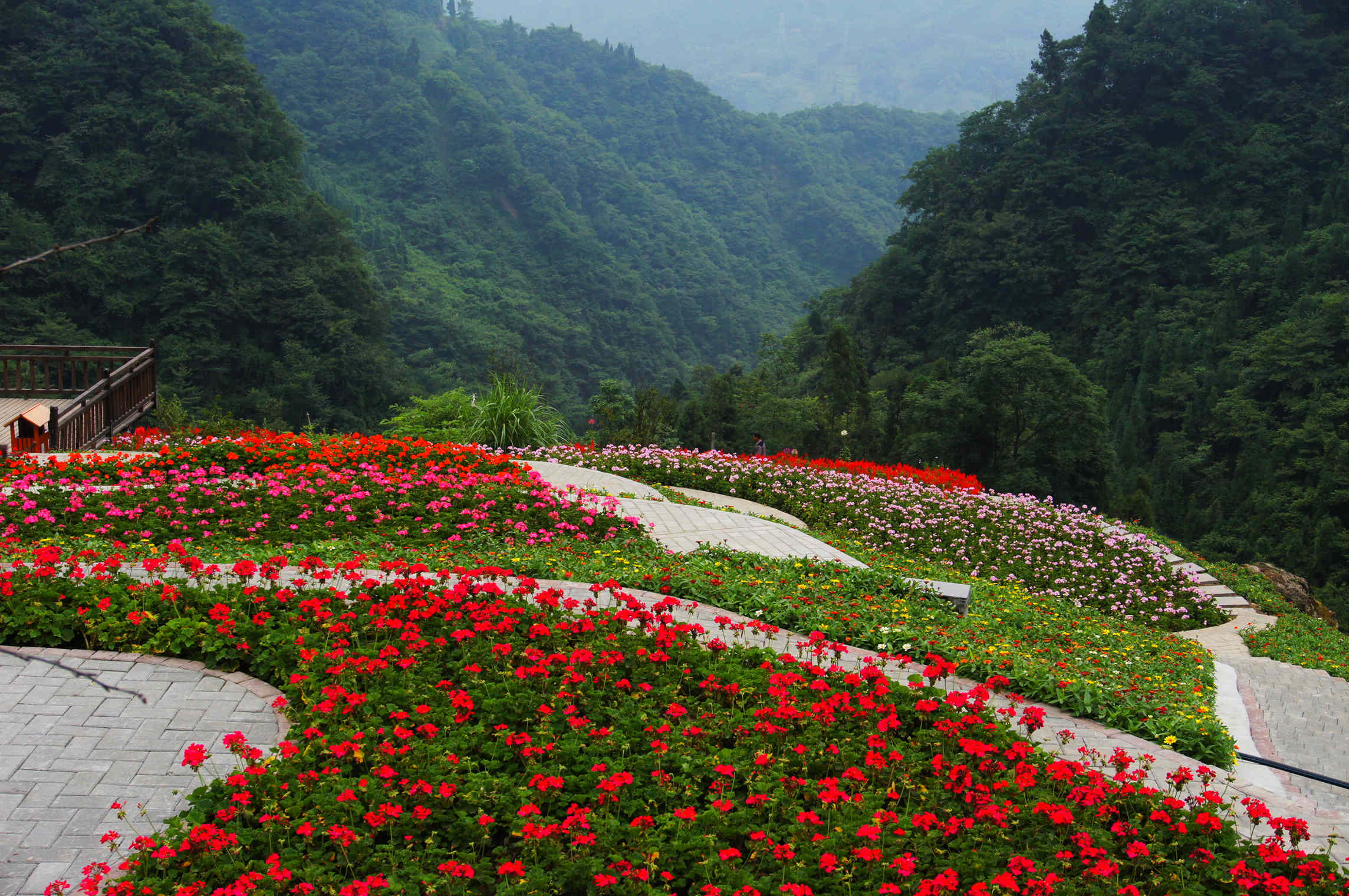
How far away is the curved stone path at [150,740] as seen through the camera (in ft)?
11.2

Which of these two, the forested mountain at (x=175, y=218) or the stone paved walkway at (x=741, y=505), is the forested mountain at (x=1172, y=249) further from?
the stone paved walkway at (x=741, y=505)

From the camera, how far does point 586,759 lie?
12.4 feet

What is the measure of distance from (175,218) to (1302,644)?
3338 cm

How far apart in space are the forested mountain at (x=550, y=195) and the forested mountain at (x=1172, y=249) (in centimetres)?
609

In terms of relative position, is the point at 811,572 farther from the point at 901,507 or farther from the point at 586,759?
the point at 901,507

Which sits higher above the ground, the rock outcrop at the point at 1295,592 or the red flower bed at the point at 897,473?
the red flower bed at the point at 897,473

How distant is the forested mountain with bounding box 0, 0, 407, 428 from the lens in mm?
29484

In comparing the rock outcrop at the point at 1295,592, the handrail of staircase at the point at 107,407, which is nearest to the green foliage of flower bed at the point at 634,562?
the handrail of staircase at the point at 107,407

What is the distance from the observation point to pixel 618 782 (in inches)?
134

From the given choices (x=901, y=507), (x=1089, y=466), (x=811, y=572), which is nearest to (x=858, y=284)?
(x=1089, y=466)

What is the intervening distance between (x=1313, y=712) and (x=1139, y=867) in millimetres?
4562

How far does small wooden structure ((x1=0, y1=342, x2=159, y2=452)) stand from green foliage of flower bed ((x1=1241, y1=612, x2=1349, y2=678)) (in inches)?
516

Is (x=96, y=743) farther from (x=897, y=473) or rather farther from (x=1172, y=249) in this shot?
(x=1172, y=249)

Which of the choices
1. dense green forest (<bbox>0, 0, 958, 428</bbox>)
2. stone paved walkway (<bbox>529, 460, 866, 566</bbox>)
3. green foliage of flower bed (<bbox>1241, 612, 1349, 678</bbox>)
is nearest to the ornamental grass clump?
stone paved walkway (<bbox>529, 460, 866, 566</bbox>)
